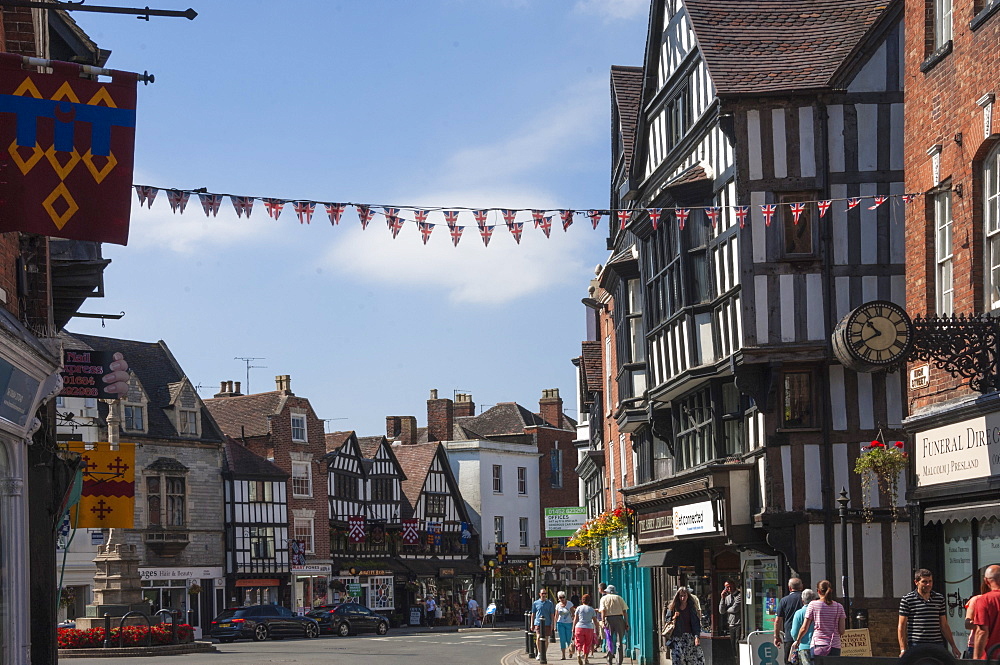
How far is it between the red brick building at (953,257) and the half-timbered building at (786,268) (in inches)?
167

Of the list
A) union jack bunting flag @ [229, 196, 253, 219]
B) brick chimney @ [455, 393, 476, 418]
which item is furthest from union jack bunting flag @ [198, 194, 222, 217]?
brick chimney @ [455, 393, 476, 418]

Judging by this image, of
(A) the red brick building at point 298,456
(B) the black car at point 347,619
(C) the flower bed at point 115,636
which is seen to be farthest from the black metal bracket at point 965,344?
(A) the red brick building at point 298,456

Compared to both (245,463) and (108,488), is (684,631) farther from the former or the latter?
(245,463)

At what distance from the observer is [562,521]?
1412 inches

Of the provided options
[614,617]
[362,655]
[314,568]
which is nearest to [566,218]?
[614,617]

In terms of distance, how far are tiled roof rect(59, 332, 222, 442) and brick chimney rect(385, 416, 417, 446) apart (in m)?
20.3

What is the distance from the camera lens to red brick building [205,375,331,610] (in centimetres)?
6119

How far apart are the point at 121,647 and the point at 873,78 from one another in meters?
21.5

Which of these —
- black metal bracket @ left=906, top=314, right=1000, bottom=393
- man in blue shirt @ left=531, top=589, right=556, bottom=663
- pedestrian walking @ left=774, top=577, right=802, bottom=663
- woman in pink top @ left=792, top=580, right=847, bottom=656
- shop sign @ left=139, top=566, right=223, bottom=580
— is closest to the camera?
black metal bracket @ left=906, top=314, right=1000, bottom=393

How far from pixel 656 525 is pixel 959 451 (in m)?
13.6

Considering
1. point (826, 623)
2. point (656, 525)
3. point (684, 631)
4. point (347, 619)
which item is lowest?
point (347, 619)

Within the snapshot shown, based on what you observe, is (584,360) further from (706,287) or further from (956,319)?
(956,319)

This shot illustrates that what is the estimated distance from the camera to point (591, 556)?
4462 cm

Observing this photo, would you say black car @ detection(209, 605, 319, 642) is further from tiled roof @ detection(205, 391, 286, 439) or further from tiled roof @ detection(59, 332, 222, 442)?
tiled roof @ detection(205, 391, 286, 439)
